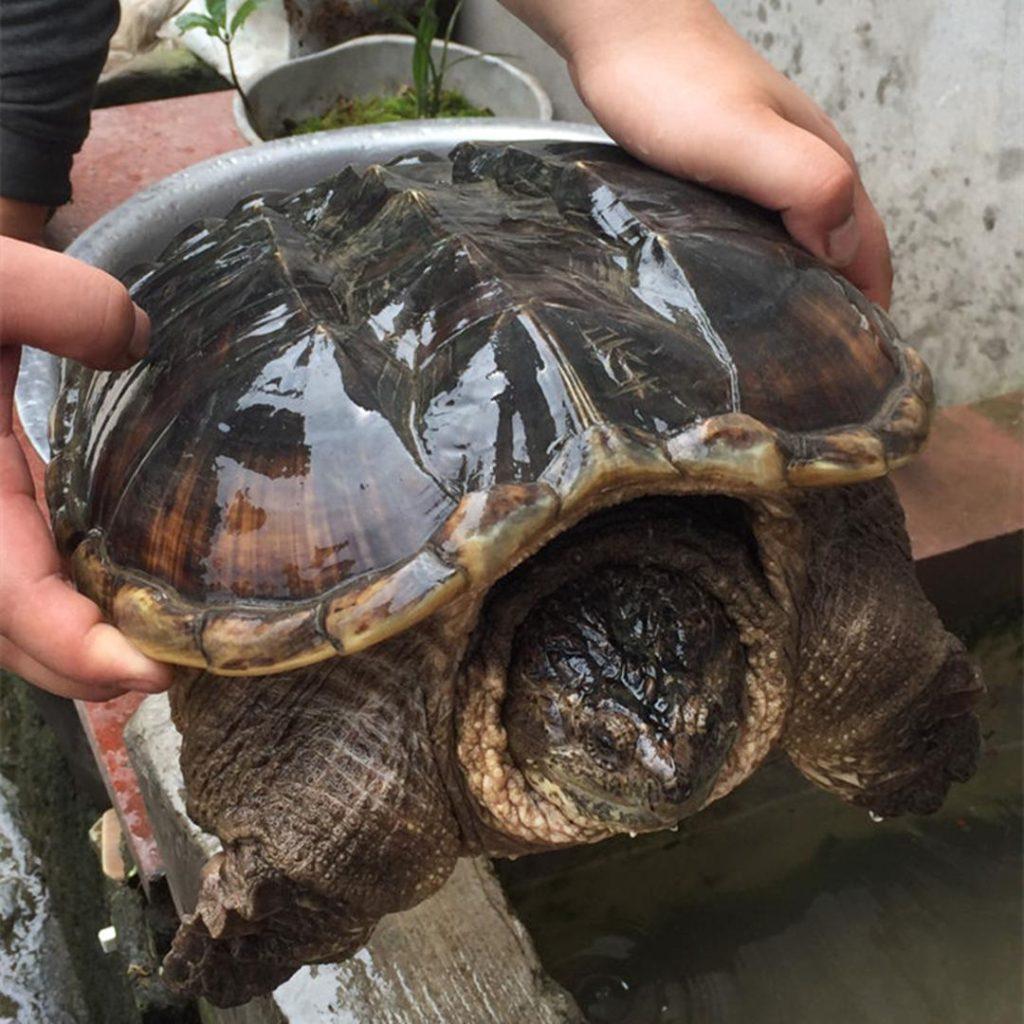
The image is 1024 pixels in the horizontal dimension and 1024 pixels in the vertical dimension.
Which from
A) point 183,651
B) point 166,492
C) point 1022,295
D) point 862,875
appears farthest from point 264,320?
point 1022,295

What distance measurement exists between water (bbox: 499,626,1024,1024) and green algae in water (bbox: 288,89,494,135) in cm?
201

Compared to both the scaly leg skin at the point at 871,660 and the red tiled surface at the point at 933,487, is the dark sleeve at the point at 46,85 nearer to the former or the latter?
the red tiled surface at the point at 933,487

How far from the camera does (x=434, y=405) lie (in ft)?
3.57

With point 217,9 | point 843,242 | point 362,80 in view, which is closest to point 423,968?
point 843,242

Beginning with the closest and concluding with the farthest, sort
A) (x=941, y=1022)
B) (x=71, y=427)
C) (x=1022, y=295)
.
A: (x=71, y=427) → (x=941, y=1022) → (x=1022, y=295)

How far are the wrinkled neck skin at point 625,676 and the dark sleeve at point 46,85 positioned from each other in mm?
1469

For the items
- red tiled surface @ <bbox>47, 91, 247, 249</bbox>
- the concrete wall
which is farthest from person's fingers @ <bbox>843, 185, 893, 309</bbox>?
red tiled surface @ <bbox>47, 91, 247, 249</bbox>

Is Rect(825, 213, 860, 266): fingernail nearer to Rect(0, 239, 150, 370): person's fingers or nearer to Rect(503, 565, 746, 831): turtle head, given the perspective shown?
Rect(503, 565, 746, 831): turtle head

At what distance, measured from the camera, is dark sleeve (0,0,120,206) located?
209 cm

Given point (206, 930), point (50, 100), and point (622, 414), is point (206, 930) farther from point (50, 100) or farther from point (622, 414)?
point (50, 100)

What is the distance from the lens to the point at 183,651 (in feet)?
3.56

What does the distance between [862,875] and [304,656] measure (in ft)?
3.91

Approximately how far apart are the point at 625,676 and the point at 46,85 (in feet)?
5.45

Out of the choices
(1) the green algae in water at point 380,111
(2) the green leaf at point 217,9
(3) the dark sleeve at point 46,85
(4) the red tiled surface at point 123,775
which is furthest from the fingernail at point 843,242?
(1) the green algae in water at point 380,111
